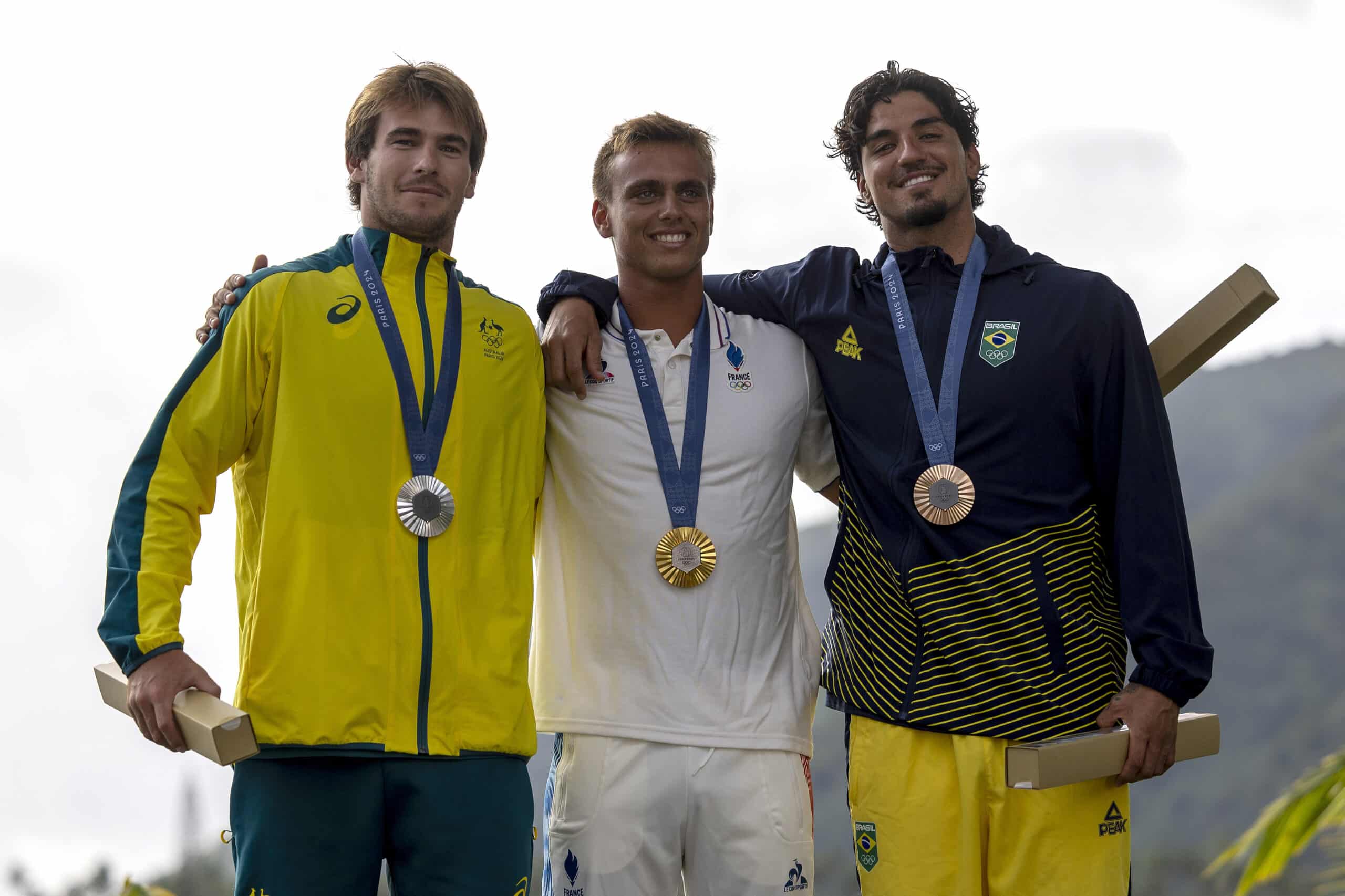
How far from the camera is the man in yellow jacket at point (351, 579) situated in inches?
125

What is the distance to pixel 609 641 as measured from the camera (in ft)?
12.6

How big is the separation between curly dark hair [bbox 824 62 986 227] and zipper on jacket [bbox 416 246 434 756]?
5.50 ft

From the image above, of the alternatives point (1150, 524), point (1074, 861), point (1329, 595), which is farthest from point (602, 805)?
point (1329, 595)

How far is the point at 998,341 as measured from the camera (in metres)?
3.84

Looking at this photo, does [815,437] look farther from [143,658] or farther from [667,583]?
[143,658]

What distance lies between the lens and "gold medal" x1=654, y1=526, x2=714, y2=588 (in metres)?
3.81

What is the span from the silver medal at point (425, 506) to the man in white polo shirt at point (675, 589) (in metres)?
0.63

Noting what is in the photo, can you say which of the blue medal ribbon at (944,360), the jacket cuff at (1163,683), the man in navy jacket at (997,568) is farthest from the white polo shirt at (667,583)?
the jacket cuff at (1163,683)

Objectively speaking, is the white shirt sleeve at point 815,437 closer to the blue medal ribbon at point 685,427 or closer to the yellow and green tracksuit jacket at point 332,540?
the blue medal ribbon at point 685,427

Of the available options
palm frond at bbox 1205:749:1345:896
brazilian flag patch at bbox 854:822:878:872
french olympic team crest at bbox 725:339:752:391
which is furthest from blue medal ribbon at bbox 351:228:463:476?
palm frond at bbox 1205:749:1345:896

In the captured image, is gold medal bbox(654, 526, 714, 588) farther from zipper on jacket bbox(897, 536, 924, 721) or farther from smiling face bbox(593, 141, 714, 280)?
smiling face bbox(593, 141, 714, 280)

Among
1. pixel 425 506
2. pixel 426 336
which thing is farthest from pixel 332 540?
pixel 426 336

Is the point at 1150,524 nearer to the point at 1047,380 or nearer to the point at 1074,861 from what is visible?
the point at 1047,380

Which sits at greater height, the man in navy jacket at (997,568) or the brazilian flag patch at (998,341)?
the brazilian flag patch at (998,341)
